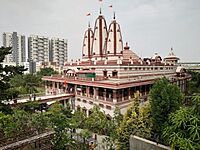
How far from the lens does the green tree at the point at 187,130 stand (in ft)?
19.1

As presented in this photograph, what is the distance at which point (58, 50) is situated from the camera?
2844 inches

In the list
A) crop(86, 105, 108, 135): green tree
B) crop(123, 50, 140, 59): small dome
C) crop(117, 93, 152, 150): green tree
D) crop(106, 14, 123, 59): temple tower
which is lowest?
crop(86, 105, 108, 135): green tree

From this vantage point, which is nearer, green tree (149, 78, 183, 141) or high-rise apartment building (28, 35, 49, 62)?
green tree (149, 78, 183, 141)

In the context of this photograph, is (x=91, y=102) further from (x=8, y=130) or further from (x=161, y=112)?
(x=8, y=130)

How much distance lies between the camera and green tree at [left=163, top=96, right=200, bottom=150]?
5.82 metres

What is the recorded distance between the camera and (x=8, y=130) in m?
6.89

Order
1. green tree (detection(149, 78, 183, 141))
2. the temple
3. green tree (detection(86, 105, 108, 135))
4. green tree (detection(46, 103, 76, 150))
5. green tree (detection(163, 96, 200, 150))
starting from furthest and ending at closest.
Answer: the temple → green tree (detection(86, 105, 108, 135)) → green tree (detection(149, 78, 183, 141)) → green tree (detection(46, 103, 76, 150)) → green tree (detection(163, 96, 200, 150))

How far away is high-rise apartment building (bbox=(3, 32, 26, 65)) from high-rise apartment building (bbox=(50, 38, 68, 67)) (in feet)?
Answer: 31.5

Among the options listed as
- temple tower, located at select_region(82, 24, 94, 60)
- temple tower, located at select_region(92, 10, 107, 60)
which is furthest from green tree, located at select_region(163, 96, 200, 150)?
temple tower, located at select_region(82, 24, 94, 60)

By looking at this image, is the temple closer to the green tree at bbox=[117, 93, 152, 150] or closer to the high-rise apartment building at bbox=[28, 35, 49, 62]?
the green tree at bbox=[117, 93, 152, 150]

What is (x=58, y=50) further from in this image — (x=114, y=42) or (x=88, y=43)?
(x=114, y=42)

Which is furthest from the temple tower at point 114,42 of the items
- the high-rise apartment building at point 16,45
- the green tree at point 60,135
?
the high-rise apartment building at point 16,45

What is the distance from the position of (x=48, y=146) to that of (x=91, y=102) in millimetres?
11946

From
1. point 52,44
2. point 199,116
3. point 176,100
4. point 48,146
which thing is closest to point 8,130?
point 48,146
